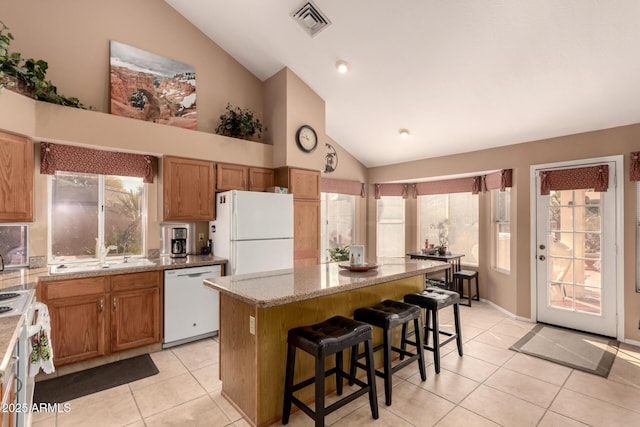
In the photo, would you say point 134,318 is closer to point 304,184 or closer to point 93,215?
point 93,215

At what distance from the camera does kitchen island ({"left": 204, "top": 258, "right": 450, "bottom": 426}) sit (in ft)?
6.95

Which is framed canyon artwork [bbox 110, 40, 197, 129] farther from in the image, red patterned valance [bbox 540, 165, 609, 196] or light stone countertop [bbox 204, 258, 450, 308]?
red patterned valance [bbox 540, 165, 609, 196]

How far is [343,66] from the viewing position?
376 cm

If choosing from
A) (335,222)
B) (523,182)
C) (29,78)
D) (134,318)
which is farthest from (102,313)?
(523,182)

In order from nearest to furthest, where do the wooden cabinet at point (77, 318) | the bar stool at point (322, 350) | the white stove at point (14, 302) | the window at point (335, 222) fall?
the white stove at point (14, 302)
the bar stool at point (322, 350)
the wooden cabinet at point (77, 318)
the window at point (335, 222)

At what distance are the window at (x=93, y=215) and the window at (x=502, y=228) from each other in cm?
512

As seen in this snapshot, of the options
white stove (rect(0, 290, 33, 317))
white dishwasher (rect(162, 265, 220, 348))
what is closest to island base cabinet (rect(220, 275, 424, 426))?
white dishwasher (rect(162, 265, 220, 348))

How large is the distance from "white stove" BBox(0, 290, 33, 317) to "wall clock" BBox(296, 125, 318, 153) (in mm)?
3174

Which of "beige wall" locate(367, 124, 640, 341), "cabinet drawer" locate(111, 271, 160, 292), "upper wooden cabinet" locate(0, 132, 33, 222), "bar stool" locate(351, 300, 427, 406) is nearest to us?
"bar stool" locate(351, 300, 427, 406)

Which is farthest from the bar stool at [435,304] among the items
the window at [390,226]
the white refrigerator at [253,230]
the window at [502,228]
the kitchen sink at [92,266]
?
the window at [390,226]

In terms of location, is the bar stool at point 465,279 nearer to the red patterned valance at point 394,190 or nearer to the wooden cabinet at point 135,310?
the red patterned valance at point 394,190

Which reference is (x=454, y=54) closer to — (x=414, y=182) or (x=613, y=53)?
(x=613, y=53)

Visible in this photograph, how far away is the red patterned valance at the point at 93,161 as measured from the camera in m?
3.14

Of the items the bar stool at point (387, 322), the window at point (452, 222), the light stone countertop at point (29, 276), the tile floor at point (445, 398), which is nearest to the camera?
the light stone countertop at point (29, 276)
